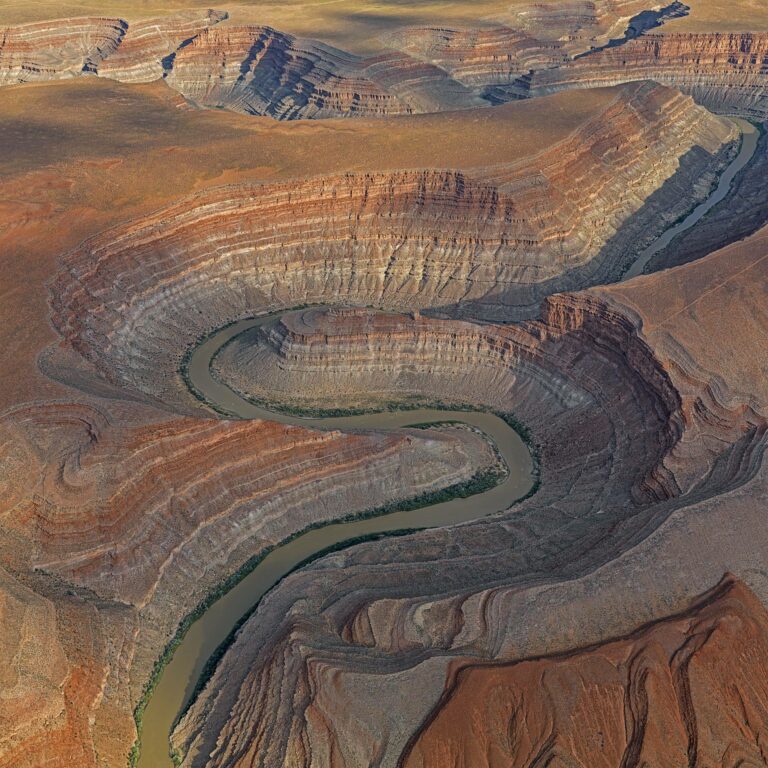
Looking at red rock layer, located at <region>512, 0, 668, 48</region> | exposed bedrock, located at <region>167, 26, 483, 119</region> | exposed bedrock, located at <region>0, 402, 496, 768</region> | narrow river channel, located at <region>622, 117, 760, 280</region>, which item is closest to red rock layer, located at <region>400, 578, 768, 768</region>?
exposed bedrock, located at <region>0, 402, 496, 768</region>

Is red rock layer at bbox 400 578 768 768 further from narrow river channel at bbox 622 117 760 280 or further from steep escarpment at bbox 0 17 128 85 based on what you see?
steep escarpment at bbox 0 17 128 85

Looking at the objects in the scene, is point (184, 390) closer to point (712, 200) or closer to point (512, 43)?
point (712, 200)

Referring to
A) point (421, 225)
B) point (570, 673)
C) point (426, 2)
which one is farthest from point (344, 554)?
point (426, 2)

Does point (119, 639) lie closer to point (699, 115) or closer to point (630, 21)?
point (699, 115)

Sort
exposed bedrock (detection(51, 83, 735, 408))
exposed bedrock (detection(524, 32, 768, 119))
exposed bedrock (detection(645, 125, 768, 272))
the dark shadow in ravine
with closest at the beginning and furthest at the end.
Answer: exposed bedrock (detection(51, 83, 735, 408)) < the dark shadow in ravine < exposed bedrock (detection(645, 125, 768, 272)) < exposed bedrock (detection(524, 32, 768, 119))

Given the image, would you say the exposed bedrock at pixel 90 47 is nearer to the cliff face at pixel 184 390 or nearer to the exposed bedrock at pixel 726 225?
the cliff face at pixel 184 390

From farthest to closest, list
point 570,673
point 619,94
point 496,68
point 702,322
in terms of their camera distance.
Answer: point 496,68
point 619,94
point 702,322
point 570,673
